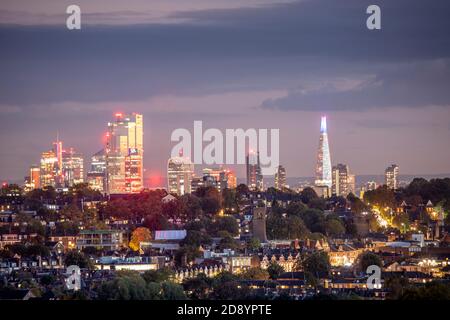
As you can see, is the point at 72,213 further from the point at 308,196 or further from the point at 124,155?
the point at 124,155

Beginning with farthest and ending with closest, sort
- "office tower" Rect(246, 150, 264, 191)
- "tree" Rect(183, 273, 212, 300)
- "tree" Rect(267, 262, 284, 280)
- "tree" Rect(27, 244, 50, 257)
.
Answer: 1. "office tower" Rect(246, 150, 264, 191)
2. "tree" Rect(27, 244, 50, 257)
3. "tree" Rect(267, 262, 284, 280)
4. "tree" Rect(183, 273, 212, 300)

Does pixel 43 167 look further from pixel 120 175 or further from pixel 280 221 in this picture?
pixel 280 221

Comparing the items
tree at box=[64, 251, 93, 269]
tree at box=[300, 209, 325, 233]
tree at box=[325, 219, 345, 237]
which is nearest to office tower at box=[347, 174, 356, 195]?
tree at box=[300, 209, 325, 233]

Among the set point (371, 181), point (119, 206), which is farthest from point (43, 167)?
point (119, 206)

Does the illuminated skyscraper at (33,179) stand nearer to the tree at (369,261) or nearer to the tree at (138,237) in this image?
the tree at (138,237)

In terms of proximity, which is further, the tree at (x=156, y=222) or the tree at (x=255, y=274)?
the tree at (x=156, y=222)

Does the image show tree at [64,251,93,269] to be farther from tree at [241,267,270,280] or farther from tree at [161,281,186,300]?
tree at [161,281,186,300]

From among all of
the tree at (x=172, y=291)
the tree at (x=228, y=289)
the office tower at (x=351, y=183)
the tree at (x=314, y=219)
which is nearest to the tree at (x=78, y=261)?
the tree at (x=228, y=289)
